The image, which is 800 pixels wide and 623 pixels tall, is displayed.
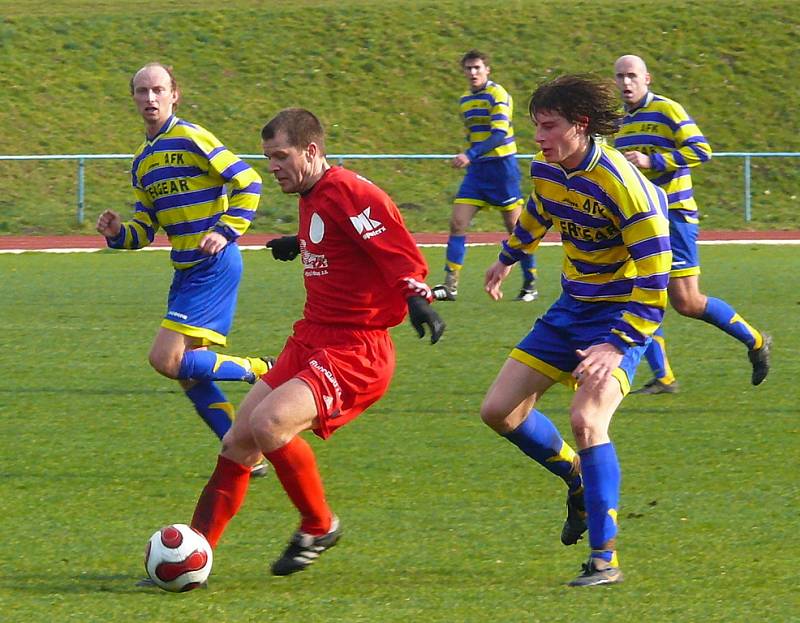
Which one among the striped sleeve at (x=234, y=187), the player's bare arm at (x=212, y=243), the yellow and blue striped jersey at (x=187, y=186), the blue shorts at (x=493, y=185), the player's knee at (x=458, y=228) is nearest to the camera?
the player's bare arm at (x=212, y=243)

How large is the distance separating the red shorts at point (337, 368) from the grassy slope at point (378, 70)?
16.5 m

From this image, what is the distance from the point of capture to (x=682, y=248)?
8273 millimetres

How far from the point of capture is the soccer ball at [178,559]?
4.66 m

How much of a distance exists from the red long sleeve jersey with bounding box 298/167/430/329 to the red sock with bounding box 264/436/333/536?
1.63 ft

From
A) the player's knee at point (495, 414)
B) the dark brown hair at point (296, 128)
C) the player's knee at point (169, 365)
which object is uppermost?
the dark brown hair at point (296, 128)

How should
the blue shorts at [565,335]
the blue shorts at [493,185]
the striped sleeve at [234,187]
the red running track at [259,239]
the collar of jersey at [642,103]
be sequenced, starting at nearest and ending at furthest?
the blue shorts at [565,335], the striped sleeve at [234,187], the collar of jersey at [642,103], the blue shorts at [493,185], the red running track at [259,239]

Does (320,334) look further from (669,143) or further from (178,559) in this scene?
(669,143)

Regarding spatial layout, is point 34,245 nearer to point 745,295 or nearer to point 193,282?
point 745,295

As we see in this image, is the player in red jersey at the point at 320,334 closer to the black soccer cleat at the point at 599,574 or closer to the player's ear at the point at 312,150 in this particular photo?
the player's ear at the point at 312,150

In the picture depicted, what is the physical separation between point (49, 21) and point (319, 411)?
85.6 feet

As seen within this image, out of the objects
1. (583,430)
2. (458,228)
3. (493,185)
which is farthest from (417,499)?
(493,185)

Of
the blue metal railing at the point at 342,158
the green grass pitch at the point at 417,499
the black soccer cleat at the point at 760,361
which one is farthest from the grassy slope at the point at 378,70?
the black soccer cleat at the point at 760,361

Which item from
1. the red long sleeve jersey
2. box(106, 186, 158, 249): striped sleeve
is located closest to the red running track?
box(106, 186, 158, 249): striped sleeve

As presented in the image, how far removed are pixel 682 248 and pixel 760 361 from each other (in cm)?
79
